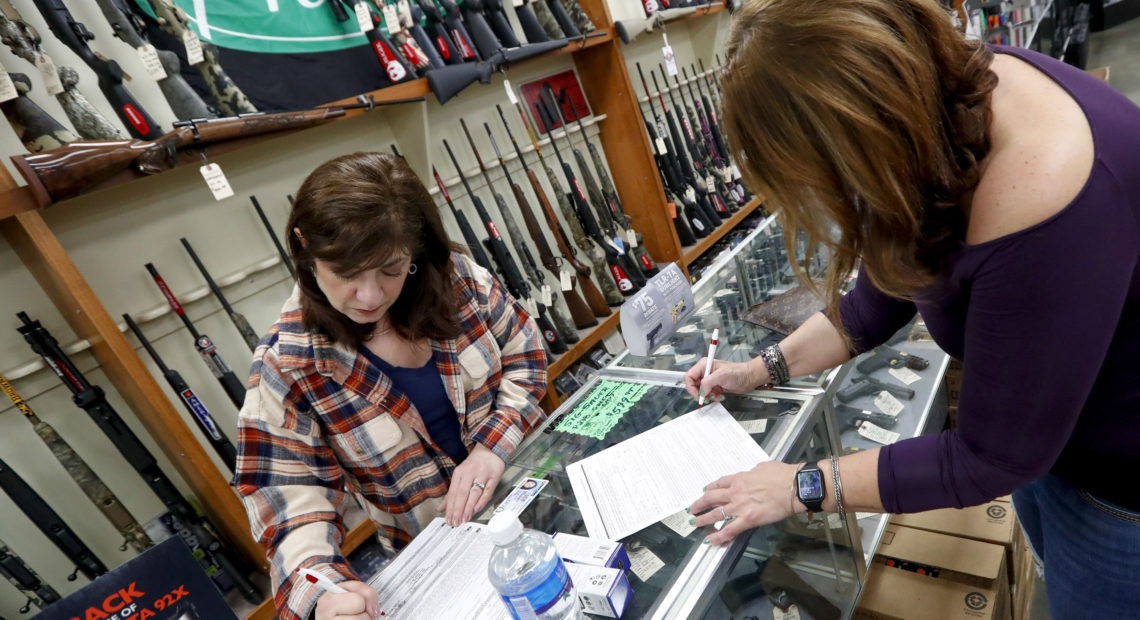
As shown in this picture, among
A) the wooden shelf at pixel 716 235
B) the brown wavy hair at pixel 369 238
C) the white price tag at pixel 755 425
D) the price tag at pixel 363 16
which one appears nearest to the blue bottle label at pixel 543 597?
the white price tag at pixel 755 425

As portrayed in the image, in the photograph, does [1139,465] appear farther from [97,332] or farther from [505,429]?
[97,332]

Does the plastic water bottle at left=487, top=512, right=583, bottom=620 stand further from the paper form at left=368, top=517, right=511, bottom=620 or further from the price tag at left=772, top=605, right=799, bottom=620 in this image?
the price tag at left=772, top=605, right=799, bottom=620

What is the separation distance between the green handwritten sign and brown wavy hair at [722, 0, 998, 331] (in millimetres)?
645

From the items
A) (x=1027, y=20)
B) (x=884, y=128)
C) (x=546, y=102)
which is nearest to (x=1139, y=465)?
(x=884, y=128)

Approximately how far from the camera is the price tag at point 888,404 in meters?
1.66

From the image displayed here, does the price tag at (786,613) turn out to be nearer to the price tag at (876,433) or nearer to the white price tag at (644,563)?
the white price tag at (644,563)

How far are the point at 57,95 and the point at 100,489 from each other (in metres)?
1.04

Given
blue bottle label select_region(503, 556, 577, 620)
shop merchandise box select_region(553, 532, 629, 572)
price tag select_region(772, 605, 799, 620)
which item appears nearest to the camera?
blue bottle label select_region(503, 556, 577, 620)

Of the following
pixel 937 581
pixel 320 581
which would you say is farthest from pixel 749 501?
pixel 937 581

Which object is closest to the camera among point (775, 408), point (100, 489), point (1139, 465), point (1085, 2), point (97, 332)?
point (1139, 465)

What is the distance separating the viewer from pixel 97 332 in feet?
4.52

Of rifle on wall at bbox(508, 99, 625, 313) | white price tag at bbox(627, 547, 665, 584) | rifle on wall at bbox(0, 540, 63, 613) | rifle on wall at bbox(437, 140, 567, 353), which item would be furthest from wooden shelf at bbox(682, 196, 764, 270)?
rifle on wall at bbox(0, 540, 63, 613)

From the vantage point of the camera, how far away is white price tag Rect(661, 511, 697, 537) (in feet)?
2.81

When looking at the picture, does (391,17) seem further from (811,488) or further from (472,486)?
(811,488)
